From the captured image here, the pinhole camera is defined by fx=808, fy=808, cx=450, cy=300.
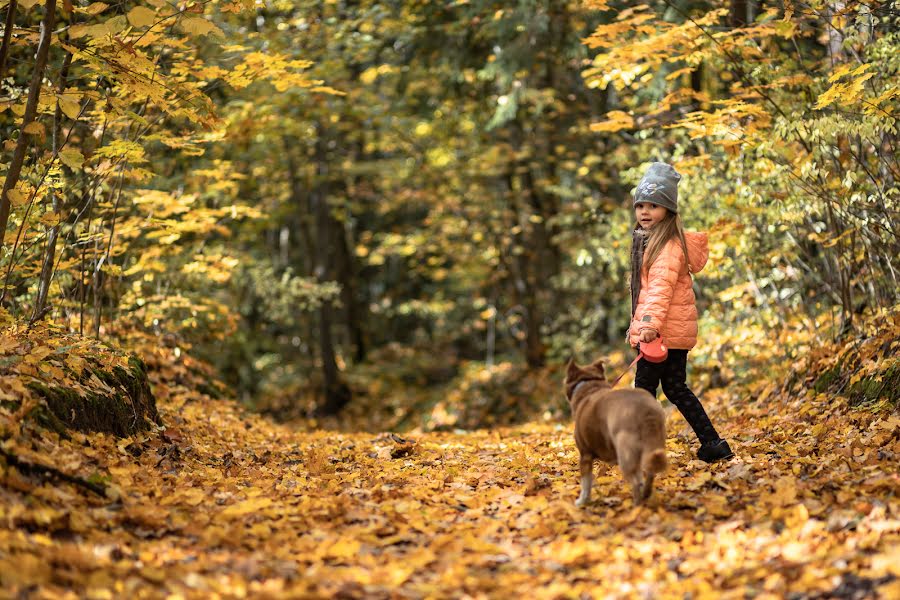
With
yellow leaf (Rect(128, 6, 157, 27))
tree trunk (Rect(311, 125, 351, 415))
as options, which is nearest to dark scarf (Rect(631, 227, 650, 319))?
yellow leaf (Rect(128, 6, 157, 27))

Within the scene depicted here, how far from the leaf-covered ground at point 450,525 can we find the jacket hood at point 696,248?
1.37 metres

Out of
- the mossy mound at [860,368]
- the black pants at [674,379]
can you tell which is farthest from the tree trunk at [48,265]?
the mossy mound at [860,368]

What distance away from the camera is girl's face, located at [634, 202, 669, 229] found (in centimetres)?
546

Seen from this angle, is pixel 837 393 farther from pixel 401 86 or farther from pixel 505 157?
pixel 401 86

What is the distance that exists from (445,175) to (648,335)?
1299 cm

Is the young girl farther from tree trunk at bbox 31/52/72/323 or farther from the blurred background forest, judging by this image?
tree trunk at bbox 31/52/72/323

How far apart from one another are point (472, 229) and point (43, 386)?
13.1m

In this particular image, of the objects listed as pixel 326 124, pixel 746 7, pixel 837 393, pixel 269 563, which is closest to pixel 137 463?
pixel 269 563

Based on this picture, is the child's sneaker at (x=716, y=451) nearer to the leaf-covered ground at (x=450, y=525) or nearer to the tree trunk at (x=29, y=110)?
the leaf-covered ground at (x=450, y=525)

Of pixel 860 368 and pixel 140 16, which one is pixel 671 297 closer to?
pixel 860 368

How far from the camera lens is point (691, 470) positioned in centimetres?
548

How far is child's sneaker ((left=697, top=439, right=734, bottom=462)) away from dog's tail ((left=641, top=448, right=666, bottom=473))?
1.60 m

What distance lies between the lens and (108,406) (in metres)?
5.75

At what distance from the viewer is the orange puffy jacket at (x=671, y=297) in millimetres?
5305
